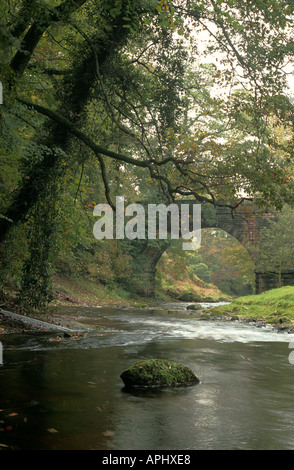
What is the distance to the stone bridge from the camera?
29.7 m

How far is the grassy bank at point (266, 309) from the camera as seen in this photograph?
18.0 meters

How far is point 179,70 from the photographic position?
36.3ft

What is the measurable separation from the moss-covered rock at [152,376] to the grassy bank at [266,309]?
35.0 feet

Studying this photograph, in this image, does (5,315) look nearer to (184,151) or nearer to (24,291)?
(24,291)

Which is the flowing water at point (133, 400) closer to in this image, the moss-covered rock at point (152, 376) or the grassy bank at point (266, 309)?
the moss-covered rock at point (152, 376)

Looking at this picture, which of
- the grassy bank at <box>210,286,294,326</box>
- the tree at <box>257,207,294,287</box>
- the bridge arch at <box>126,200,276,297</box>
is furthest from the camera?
the bridge arch at <box>126,200,276,297</box>

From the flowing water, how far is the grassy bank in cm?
744

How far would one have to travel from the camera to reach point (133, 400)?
19.1ft

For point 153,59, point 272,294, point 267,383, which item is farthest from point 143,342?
point 272,294

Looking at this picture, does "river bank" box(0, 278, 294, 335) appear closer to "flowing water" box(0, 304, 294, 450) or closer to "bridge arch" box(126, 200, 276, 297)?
"bridge arch" box(126, 200, 276, 297)

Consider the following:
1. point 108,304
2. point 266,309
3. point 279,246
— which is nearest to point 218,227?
point 279,246

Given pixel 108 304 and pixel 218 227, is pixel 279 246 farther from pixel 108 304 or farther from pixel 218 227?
pixel 108 304

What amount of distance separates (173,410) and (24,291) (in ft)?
18.9

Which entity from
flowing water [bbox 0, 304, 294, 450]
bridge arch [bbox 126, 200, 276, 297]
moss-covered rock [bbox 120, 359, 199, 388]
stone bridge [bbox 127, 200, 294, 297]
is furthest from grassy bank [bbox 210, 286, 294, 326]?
moss-covered rock [bbox 120, 359, 199, 388]
